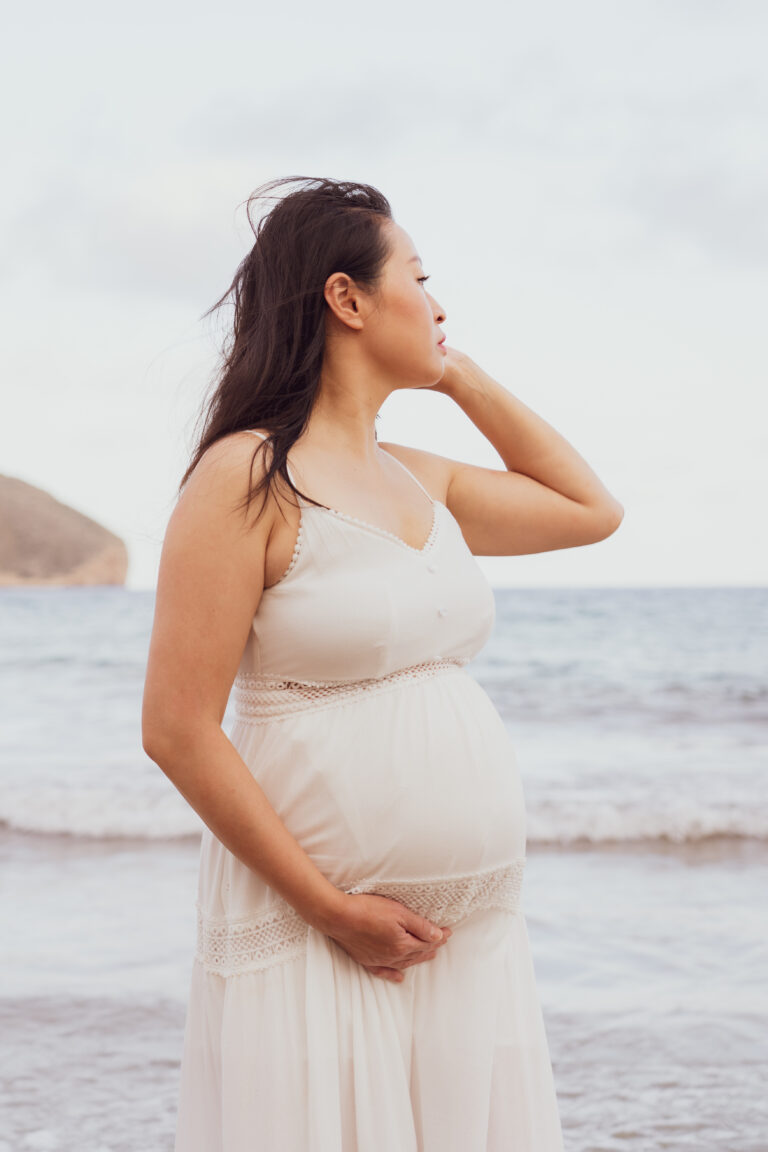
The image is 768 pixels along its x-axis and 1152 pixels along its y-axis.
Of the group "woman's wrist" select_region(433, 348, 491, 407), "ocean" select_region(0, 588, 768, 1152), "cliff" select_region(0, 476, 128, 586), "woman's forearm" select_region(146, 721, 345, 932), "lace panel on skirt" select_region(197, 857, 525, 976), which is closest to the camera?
"woman's forearm" select_region(146, 721, 345, 932)

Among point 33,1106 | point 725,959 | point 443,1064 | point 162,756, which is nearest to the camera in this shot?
point 162,756

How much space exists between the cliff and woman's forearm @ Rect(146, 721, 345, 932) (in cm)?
4794

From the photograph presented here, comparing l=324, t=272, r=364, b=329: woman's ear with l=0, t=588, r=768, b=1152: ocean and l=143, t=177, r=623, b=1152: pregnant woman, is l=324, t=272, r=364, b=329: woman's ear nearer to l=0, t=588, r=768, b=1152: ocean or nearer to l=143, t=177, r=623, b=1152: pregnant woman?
l=143, t=177, r=623, b=1152: pregnant woman

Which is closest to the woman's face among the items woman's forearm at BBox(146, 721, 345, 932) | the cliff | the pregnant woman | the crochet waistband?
the pregnant woman

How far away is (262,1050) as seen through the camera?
62.1 inches

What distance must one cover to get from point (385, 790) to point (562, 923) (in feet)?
11.9

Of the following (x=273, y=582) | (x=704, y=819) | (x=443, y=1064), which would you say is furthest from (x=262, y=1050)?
(x=704, y=819)

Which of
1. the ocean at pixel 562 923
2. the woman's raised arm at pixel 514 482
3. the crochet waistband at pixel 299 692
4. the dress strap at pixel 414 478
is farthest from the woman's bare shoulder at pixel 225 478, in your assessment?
the ocean at pixel 562 923

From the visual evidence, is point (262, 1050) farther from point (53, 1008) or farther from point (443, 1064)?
point (53, 1008)

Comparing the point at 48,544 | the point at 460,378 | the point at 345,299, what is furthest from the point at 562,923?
the point at 48,544

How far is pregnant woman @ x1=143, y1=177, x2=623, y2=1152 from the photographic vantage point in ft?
5.04

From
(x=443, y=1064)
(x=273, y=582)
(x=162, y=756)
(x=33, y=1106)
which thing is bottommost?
(x=33, y=1106)

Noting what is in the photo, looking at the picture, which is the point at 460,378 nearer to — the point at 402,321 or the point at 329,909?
the point at 402,321

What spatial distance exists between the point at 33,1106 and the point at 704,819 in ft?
15.3
